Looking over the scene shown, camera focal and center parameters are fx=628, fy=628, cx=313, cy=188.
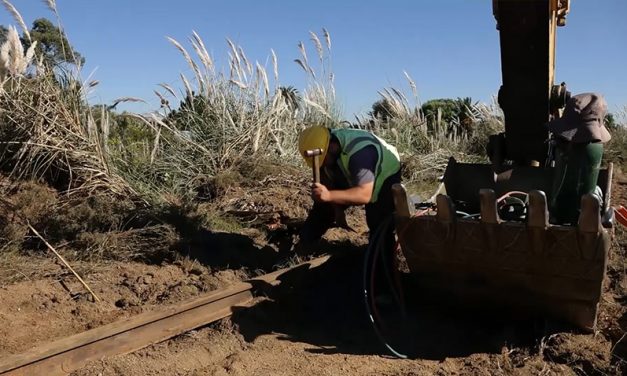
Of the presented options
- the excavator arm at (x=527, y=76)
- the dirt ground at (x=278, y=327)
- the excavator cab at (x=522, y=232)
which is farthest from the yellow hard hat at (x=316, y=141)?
the excavator arm at (x=527, y=76)

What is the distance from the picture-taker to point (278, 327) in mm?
4676

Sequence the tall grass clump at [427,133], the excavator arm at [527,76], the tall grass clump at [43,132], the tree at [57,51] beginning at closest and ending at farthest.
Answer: the excavator arm at [527,76] → the tall grass clump at [43,132] → the tree at [57,51] → the tall grass clump at [427,133]

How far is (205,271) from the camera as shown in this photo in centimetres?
522

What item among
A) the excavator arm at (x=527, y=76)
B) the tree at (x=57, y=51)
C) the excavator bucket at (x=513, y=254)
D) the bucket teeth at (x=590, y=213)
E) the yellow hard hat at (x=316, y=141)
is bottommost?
the excavator bucket at (x=513, y=254)

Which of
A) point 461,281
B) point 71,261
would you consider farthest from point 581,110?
point 71,261

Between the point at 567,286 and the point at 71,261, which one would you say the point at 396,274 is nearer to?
the point at 567,286

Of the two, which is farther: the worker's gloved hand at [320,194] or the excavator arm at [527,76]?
the worker's gloved hand at [320,194]

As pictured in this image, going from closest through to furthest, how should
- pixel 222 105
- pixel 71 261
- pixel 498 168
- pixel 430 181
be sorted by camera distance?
pixel 71 261, pixel 498 168, pixel 222 105, pixel 430 181

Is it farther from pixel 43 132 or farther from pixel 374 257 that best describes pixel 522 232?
pixel 43 132

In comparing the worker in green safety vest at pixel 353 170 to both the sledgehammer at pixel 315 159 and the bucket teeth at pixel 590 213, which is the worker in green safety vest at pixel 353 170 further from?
Result: the bucket teeth at pixel 590 213

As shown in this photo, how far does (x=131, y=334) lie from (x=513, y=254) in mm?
2486

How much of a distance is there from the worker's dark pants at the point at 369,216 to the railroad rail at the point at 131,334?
925 mm

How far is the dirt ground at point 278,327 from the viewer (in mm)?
3947

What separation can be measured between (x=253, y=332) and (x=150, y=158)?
3.31m
